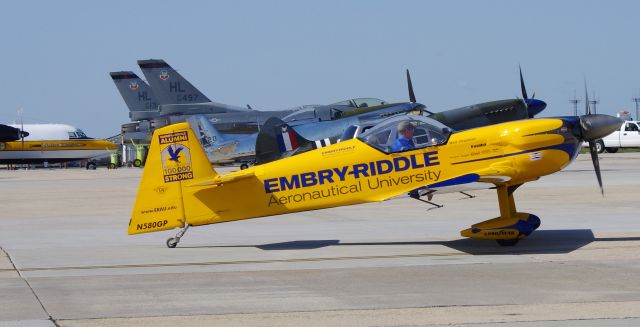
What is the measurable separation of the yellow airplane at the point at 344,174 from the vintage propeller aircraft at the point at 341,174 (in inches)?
0.5

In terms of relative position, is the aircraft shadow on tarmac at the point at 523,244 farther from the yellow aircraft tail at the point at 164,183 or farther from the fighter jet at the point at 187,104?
the fighter jet at the point at 187,104

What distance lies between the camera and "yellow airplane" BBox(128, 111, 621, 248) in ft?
42.8

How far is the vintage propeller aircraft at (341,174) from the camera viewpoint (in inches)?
514

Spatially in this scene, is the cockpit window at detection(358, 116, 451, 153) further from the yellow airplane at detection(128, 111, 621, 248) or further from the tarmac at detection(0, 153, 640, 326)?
the tarmac at detection(0, 153, 640, 326)

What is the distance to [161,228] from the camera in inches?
525

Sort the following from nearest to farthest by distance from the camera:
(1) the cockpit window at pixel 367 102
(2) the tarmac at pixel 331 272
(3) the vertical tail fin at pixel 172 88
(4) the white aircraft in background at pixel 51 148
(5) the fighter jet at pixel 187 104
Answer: (2) the tarmac at pixel 331 272, (1) the cockpit window at pixel 367 102, (5) the fighter jet at pixel 187 104, (3) the vertical tail fin at pixel 172 88, (4) the white aircraft in background at pixel 51 148

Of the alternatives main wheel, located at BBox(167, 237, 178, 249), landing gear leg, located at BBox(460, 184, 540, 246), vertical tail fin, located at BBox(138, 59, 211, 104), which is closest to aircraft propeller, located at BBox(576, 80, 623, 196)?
landing gear leg, located at BBox(460, 184, 540, 246)

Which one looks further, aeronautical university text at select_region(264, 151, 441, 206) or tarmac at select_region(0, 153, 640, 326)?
aeronautical university text at select_region(264, 151, 441, 206)

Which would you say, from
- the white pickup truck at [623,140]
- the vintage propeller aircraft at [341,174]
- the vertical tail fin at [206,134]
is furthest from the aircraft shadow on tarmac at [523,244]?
the white pickup truck at [623,140]

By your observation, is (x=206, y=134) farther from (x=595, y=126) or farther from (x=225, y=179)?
(x=595, y=126)

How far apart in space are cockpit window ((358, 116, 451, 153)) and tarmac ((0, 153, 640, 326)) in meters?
1.40

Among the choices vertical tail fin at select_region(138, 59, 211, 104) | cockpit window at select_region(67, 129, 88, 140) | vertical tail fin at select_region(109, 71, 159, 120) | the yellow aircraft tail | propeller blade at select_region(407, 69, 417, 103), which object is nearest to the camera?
the yellow aircraft tail

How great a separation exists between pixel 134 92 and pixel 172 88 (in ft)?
30.8

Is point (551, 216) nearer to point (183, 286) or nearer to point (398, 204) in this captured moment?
point (398, 204)
